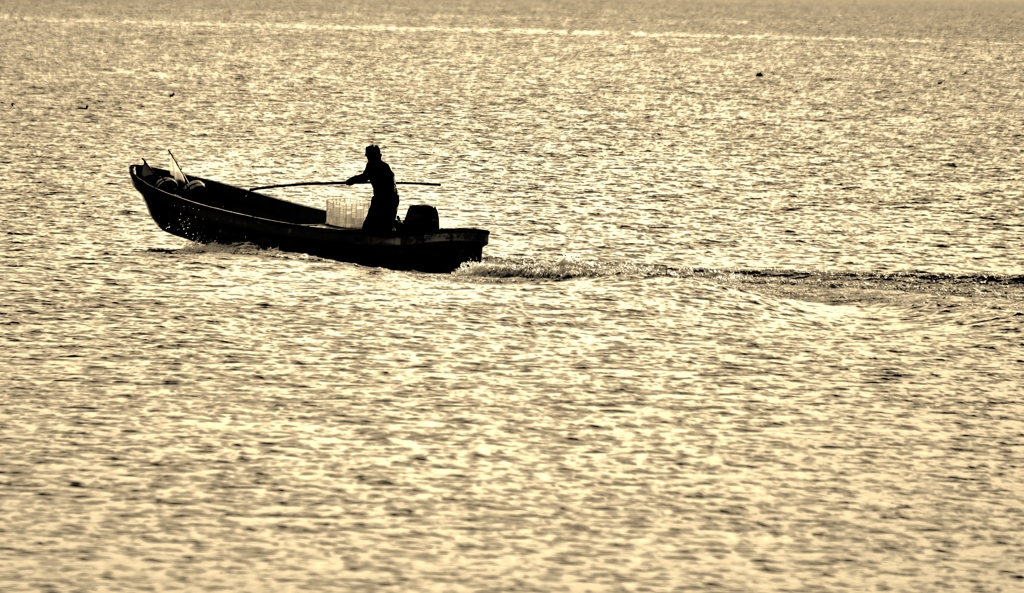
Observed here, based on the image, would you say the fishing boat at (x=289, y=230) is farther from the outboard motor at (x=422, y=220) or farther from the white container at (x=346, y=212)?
the white container at (x=346, y=212)

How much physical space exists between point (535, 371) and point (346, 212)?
526cm

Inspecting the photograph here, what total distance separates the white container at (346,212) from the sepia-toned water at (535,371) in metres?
0.64

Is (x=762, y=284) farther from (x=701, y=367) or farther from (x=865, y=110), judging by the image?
(x=865, y=110)

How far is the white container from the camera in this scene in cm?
1599

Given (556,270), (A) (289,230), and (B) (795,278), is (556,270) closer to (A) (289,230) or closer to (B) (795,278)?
(B) (795,278)

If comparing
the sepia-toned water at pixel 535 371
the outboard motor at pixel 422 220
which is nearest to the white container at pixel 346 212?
the sepia-toned water at pixel 535 371

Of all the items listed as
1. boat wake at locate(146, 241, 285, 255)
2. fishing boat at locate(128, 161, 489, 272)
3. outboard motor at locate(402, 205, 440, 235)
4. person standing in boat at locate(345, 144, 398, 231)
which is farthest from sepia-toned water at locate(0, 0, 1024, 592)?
person standing in boat at locate(345, 144, 398, 231)

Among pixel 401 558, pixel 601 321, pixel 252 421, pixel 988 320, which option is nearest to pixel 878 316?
pixel 988 320

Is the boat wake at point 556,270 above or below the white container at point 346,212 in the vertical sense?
below

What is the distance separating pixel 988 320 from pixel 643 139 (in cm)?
1503

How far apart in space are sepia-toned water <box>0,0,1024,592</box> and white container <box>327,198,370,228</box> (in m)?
0.64

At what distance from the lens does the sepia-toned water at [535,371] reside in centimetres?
767

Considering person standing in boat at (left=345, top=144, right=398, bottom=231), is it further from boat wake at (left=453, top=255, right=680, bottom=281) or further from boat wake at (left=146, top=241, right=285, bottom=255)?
boat wake at (left=146, top=241, right=285, bottom=255)

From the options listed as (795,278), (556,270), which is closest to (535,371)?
(556,270)
